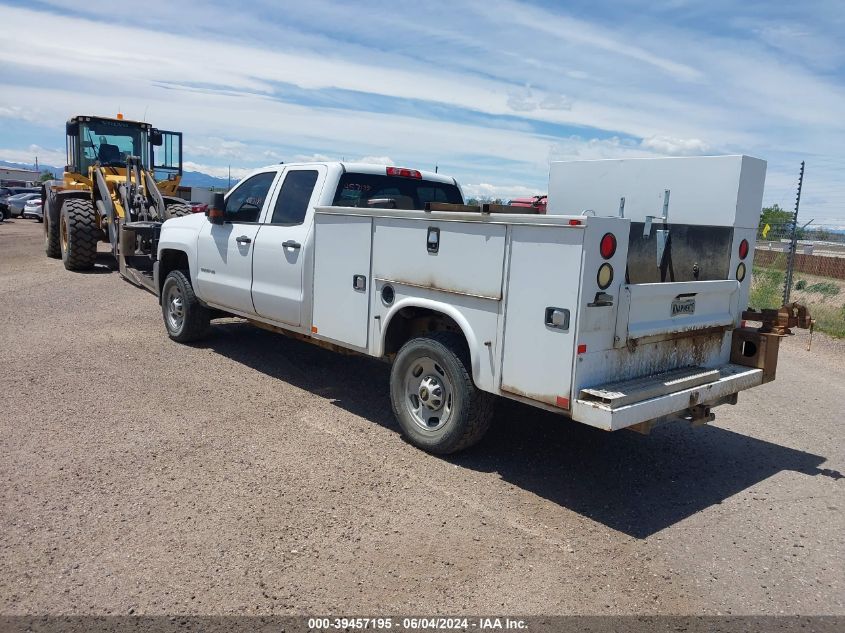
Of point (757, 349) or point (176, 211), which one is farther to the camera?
point (176, 211)

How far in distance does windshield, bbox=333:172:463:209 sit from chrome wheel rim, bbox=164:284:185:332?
297 cm

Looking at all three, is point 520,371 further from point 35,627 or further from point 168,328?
point 168,328

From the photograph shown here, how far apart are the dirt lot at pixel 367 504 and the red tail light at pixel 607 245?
1.67m

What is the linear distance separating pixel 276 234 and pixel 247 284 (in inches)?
27.2

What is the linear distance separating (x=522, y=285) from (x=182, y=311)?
5.30 m

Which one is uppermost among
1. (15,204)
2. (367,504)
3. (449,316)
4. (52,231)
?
(449,316)

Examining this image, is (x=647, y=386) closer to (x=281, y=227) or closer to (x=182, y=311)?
(x=281, y=227)

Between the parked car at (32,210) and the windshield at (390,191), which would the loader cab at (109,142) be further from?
the parked car at (32,210)

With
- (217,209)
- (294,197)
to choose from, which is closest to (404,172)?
(294,197)

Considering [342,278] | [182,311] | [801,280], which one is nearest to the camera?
[342,278]

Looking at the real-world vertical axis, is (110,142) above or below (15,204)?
above

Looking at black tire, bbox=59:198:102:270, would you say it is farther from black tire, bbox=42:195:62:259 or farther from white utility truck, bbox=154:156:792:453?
white utility truck, bbox=154:156:792:453

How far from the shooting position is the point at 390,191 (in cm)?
→ 716

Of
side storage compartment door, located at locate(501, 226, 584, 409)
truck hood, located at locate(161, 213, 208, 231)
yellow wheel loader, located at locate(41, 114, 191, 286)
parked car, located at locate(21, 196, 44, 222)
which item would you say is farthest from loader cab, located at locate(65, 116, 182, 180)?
parked car, located at locate(21, 196, 44, 222)
